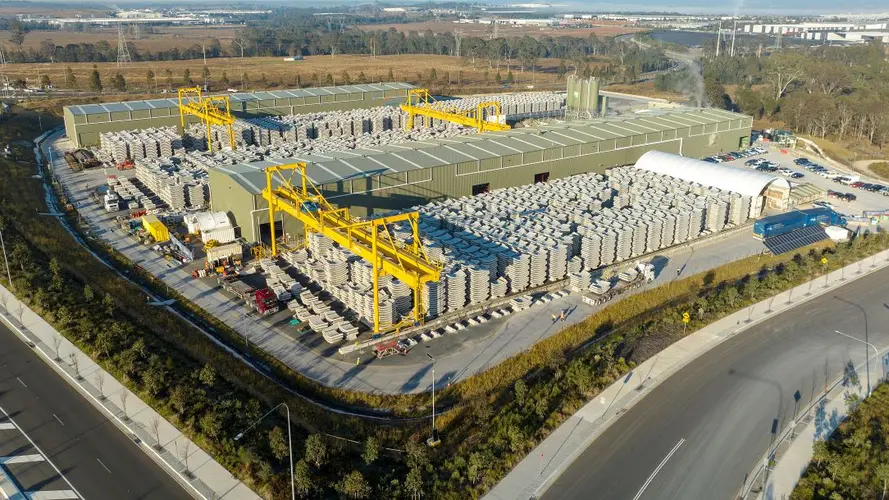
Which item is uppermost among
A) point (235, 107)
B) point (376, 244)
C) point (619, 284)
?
point (235, 107)

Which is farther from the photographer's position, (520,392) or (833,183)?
(833,183)

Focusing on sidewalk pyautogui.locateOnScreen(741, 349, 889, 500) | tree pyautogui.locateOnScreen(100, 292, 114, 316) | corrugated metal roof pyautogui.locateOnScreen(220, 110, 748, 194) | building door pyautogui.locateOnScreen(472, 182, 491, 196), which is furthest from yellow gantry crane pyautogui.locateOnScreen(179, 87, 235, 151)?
sidewalk pyautogui.locateOnScreen(741, 349, 889, 500)

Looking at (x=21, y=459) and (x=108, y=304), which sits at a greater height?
(x=108, y=304)

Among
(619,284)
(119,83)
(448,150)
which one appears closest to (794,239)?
(619,284)

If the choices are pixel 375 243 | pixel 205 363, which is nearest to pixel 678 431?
pixel 375 243

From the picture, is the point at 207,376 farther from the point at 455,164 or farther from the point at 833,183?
the point at 833,183

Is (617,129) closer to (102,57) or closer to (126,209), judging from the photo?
(126,209)

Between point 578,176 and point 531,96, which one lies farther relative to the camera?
point 531,96
